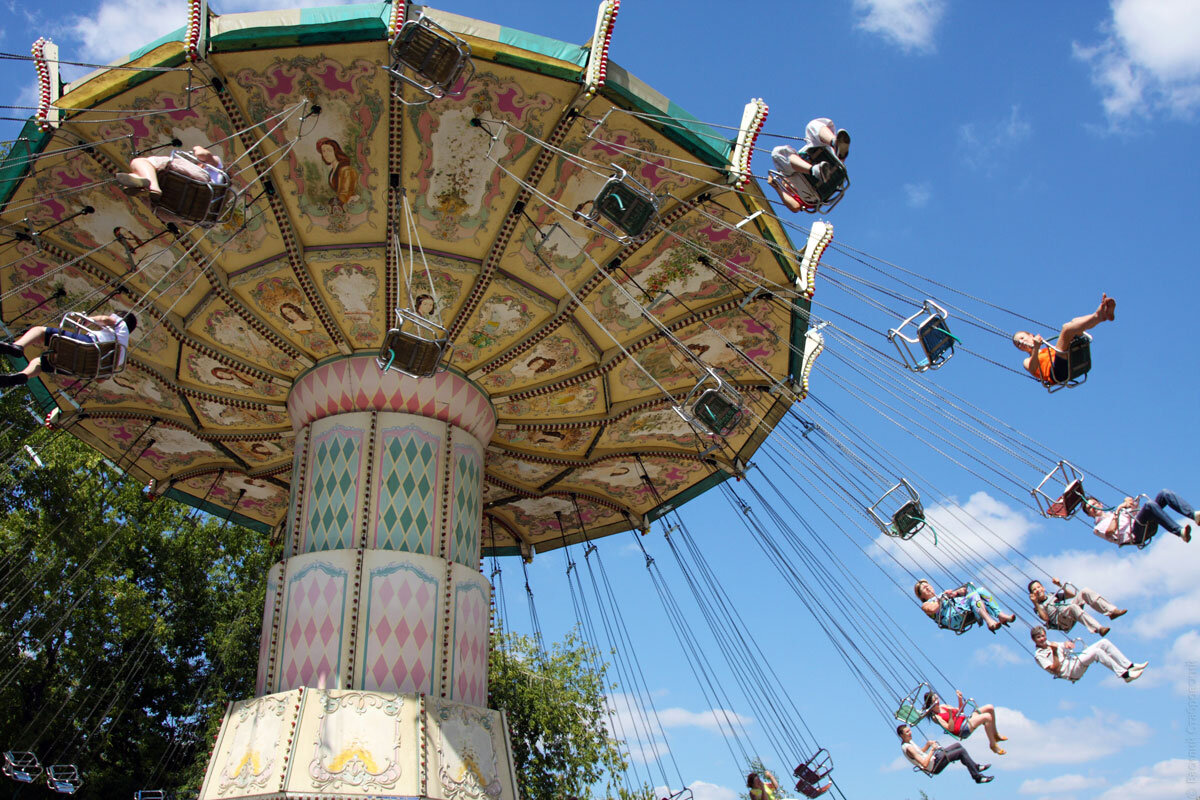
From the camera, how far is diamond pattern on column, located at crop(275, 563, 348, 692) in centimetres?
1091

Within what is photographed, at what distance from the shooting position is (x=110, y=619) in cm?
2119

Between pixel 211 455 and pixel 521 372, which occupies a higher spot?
pixel 211 455

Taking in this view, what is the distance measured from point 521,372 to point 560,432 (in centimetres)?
153

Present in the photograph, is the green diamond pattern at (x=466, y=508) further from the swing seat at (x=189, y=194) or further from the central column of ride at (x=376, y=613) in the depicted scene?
the swing seat at (x=189, y=194)

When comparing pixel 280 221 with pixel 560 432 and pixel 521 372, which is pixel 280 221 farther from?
pixel 560 432

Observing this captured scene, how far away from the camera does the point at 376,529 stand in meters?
11.7

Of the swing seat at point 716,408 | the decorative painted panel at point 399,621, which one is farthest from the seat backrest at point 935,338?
the decorative painted panel at point 399,621

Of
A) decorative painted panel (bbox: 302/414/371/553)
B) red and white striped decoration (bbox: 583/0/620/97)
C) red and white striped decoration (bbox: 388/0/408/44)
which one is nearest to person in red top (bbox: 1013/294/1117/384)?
red and white striped decoration (bbox: 583/0/620/97)

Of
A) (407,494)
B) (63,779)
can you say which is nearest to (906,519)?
(407,494)

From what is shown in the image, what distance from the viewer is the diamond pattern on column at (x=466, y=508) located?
40.0 feet

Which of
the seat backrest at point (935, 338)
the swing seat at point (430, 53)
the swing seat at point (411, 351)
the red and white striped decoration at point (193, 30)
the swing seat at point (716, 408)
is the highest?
the red and white striped decoration at point (193, 30)

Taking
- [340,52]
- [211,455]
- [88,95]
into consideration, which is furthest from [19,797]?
[340,52]

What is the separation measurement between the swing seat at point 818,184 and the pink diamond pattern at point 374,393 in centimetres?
526

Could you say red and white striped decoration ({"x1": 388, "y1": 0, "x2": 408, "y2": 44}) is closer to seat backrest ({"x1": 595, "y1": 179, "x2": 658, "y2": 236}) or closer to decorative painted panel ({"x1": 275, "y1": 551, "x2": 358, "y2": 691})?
seat backrest ({"x1": 595, "y1": 179, "x2": 658, "y2": 236})
